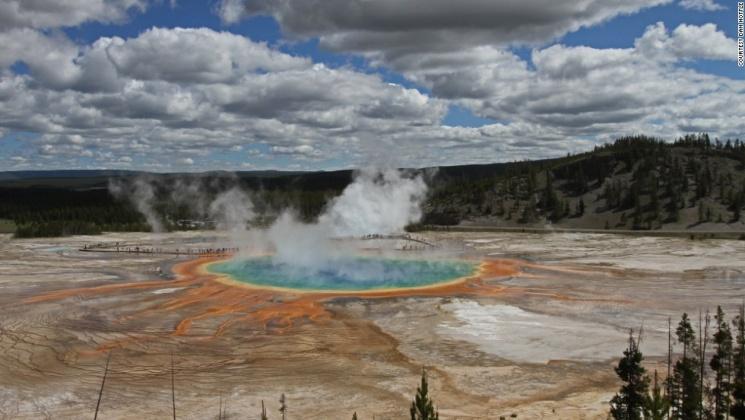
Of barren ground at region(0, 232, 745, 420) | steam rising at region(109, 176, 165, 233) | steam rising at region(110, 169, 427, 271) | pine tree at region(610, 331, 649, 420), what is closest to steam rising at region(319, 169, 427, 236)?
steam rising at region(110, 169, 427, 271)

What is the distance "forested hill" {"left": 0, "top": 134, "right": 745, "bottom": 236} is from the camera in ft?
271

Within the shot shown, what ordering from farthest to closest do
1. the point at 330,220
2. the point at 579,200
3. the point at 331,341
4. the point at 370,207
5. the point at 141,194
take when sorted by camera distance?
1. the point at 141,194
2. the point at 579,200
3. the point at 370,207
4. the point at 330,220
5. the point at 331,341

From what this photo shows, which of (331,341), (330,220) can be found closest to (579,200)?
(330,220)

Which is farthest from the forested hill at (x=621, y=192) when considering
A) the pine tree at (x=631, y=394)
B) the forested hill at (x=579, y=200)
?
the pine tree at (x=631, y=394)

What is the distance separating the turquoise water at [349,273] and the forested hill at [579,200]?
42352mm

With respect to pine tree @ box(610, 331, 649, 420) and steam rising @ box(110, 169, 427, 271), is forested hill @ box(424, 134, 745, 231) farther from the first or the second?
pine tree @ box(610, 331, 649, 420)

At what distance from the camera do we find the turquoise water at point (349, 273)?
3806cm

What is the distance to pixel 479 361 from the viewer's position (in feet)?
68.3

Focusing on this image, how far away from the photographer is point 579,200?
97125mm

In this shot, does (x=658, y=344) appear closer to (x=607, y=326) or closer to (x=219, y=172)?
(x=607, y=326)

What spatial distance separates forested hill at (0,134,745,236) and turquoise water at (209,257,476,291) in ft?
139

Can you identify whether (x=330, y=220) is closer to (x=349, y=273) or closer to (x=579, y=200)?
(x=349, y=273)

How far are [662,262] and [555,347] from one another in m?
28.5

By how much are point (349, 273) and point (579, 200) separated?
64.4m
